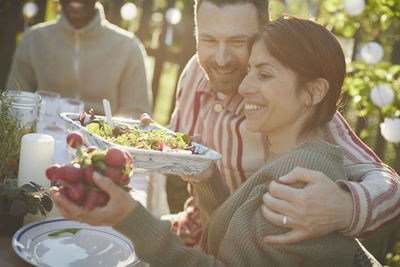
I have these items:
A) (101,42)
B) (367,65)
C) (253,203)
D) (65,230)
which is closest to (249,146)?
(253,203)

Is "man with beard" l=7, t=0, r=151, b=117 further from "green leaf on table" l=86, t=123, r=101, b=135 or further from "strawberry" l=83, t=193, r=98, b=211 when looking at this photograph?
"strawberry" l=83, t=193, r=98, b=211

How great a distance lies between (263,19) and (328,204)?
119 centimetres

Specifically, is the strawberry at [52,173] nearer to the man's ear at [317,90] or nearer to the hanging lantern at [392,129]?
the man's ear at [317,90]

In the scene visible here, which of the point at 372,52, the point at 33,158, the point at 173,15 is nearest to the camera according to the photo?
the point at 33,158

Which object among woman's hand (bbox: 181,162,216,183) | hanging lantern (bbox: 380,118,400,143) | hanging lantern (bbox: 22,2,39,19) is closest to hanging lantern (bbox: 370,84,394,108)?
hanging lantern (bbox: 380,118,400,143)

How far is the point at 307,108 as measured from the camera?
67.8 inches

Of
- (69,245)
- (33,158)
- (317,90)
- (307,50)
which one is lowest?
(69,245)

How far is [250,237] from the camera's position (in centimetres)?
132

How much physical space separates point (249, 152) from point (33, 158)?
1.09m

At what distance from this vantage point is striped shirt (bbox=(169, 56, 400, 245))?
1.46m

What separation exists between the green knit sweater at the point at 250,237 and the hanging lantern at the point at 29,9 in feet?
16.5

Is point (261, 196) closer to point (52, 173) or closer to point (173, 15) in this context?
point (52, 173)

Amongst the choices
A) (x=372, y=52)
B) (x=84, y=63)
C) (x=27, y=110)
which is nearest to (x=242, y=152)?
(x=27, y=110)

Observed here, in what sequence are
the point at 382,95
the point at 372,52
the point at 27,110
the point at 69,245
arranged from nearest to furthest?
the point at 69,245 < the point at 27,110 < the point at 382,95 < the point at 372,52
